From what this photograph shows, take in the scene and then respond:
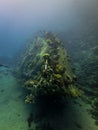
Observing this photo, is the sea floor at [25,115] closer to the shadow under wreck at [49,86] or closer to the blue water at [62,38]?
the blue water at [62,38]

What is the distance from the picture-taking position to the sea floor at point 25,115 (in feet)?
22.9

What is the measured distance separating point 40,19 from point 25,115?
491 inches

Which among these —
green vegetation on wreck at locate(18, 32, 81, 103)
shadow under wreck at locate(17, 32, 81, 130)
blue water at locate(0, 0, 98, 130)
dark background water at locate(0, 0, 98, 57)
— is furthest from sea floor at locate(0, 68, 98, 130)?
dark background water at locate(0, 0, 98, 57)

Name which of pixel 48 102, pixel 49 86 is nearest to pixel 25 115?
pixel 48 102

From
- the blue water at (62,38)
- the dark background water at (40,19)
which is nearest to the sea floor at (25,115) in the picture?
the blue water at (62,38)

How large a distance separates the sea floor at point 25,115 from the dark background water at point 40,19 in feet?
21.4

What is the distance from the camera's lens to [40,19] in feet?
61.5

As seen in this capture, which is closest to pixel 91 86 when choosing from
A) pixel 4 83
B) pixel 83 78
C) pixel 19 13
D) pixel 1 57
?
pixel 83 78

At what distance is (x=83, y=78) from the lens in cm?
1023

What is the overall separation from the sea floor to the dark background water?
6.53 m

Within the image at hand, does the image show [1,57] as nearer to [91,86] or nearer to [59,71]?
[91,86]

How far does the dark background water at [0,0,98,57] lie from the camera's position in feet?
52.8

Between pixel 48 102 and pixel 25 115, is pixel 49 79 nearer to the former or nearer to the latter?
pixel 48 102

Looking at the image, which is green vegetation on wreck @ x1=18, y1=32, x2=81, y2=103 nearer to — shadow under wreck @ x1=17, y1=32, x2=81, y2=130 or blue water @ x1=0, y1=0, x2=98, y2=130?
shadow under wreck @ x1=17, y1=32, x2=81, y2=130
